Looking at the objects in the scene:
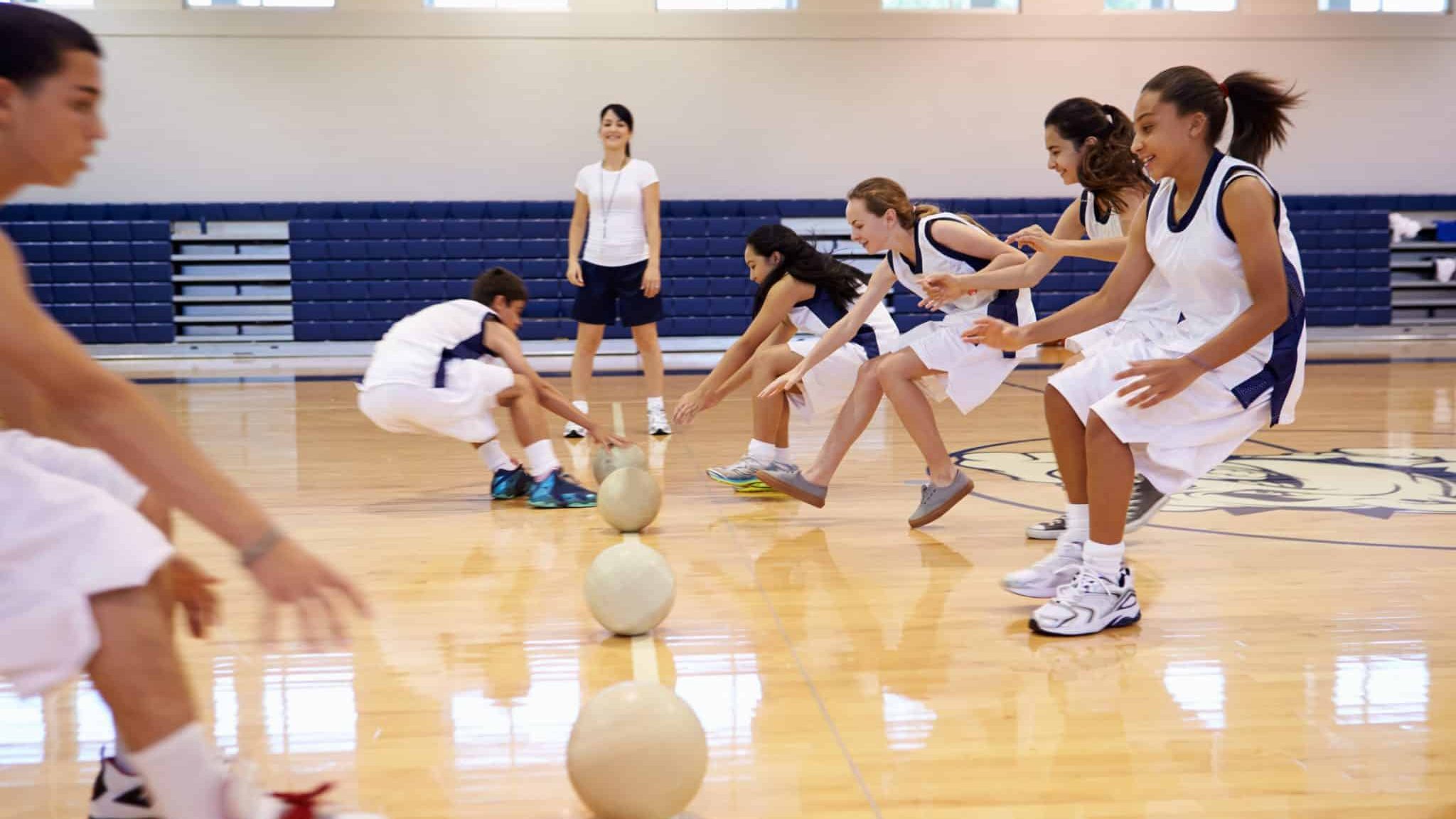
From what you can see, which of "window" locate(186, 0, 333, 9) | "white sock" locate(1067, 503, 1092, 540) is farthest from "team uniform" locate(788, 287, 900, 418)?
"window" locate(186, 0, 333, 9)

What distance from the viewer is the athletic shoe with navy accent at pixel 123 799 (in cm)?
166

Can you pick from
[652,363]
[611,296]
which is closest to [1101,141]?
[652,363]

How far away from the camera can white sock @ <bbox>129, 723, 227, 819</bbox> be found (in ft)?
4.47

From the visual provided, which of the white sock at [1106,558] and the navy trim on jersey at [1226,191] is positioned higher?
the navy trim on jersey at [1226,191]

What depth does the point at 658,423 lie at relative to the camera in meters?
6.79

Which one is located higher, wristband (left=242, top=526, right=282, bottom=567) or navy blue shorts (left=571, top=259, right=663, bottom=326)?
navy blue shorts (left=571, top=259, right=663, bottom=326)

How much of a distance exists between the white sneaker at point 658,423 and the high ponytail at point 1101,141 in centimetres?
327

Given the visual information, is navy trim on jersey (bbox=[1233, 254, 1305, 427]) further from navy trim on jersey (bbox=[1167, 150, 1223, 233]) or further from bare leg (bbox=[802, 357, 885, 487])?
bare leg (bbox=[802, 357, 885, 487])

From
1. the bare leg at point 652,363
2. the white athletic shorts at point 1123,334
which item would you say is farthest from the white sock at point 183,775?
the bare leg at point 652,363

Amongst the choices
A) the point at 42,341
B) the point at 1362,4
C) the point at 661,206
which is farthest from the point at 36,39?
the point at 1362,4

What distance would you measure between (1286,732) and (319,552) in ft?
9.47

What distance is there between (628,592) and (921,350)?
1.77 m

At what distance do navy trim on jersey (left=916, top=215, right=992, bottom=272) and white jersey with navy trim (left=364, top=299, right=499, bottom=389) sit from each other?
1716 mm

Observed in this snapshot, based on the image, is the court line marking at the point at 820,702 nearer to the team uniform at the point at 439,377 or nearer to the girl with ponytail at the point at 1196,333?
the girl with ponytail at the point at 1196,333
